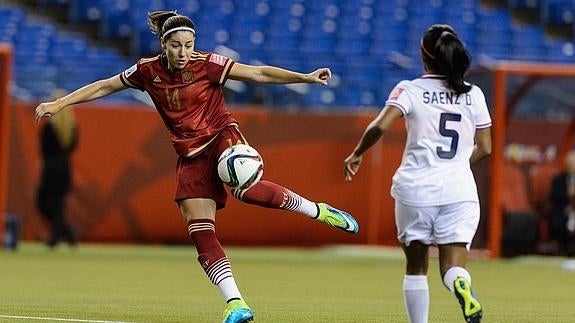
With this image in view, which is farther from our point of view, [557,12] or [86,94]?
[557,12]

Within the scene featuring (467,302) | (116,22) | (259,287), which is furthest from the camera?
(116,22)

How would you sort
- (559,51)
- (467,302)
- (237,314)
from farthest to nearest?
(559,51) → (237,314) → (467,302)

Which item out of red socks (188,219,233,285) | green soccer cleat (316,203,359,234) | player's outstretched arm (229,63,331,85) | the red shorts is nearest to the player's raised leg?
green soccer cleat (316,203,359,234)

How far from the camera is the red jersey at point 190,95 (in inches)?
→ 393

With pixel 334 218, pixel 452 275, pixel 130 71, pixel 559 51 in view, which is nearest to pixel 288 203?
pixel 334 218

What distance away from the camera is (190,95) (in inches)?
393

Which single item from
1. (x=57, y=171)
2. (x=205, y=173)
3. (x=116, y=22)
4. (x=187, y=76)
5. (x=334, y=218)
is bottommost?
(x=57, y=171)

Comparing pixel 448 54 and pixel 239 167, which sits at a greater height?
pixel 448 54

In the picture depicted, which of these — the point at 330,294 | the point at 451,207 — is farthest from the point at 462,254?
the point at 330,294

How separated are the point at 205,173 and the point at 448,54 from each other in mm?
2019

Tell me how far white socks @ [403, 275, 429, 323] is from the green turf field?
200 centimetres

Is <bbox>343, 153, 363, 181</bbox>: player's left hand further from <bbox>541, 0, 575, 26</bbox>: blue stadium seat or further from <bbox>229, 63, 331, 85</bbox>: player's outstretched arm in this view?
<bbox>541, 0, 575, 26</bbox>: blue stadium seat

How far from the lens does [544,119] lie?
79.3ft

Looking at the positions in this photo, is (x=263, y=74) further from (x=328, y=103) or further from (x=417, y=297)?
(x=328, y=103)
